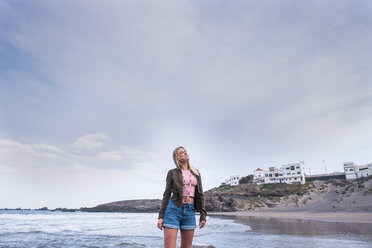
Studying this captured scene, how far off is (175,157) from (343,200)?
45.8 m

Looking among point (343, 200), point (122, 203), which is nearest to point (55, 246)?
point (343, 200)

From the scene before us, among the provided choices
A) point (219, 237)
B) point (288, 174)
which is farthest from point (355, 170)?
point (219, 237)

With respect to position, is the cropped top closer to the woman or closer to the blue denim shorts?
the woman

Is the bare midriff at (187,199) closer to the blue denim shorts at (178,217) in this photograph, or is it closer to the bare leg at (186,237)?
the blue denim shorts at (178,217)

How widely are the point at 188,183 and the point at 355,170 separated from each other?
7533 centimetres

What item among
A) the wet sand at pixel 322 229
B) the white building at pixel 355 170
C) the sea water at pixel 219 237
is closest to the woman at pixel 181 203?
the sea water at pixel 219 237

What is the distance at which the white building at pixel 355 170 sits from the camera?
195 feet

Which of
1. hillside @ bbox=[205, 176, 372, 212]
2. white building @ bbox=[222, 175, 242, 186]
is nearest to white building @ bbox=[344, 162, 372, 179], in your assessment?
hillside @ bbox=[205, 176, 372, 212]

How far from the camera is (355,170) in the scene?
62062 millimetres

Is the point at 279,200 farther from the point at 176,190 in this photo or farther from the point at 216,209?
the point at 176,190

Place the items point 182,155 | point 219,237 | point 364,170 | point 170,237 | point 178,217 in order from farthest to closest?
point 364,170 < point 219,237 < point 182,155 < point 178,217 < point 170,237

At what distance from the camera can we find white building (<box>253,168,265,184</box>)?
244 feet

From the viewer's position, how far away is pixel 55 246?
38.0 ft

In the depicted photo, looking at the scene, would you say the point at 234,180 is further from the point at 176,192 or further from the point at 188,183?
the point at 176,192
